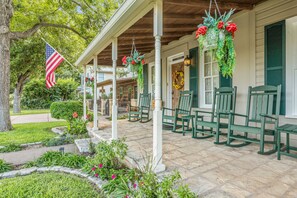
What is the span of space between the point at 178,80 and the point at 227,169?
146 inches

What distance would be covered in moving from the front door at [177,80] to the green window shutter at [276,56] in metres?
2.48

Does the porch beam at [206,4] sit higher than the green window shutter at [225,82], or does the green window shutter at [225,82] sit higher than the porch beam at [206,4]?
the porch beam at [206,4]

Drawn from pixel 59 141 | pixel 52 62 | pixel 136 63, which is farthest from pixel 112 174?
pixel 52 62

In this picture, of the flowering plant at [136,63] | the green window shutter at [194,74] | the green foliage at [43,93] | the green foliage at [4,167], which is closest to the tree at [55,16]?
the green foliage at [4,167]

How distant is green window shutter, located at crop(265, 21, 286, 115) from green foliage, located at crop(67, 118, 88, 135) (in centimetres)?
491

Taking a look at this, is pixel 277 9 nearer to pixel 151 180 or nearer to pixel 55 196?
pixel 151 180

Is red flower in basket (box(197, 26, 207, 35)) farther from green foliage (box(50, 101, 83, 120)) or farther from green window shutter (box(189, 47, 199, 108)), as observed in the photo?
green foliage (box(50, 101, 83, 120))

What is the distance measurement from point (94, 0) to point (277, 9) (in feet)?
25.7

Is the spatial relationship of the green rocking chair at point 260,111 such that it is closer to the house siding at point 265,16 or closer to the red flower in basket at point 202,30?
the house siding at point 265,16

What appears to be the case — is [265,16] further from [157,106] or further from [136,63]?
[157,106]

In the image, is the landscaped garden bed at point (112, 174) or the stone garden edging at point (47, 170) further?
the stone garden edging at point (47, 170)

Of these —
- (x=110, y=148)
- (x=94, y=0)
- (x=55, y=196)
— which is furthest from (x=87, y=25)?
(x=55, y=196)

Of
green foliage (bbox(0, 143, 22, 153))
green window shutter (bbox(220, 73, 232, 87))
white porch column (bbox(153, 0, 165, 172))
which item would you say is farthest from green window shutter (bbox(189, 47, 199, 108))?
green foliage (bbox(0, 143, 22, 153))

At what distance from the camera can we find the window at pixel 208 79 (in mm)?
4438
